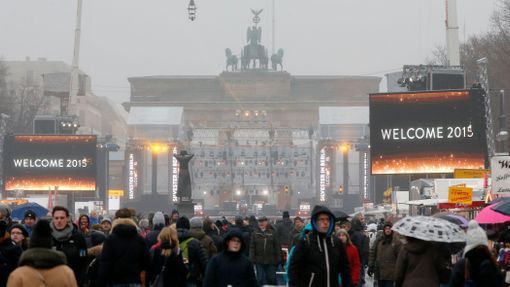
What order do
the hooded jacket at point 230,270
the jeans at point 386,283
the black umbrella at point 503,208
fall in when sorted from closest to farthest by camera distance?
the hooded jacket at point 230,270
the black umbrella at point 503,208
the jeans at point 386,283

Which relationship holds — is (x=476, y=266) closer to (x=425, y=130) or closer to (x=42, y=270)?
(x=42, y=270)

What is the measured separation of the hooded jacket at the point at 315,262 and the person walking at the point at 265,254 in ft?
37.3

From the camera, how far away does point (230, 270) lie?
12.8 meters

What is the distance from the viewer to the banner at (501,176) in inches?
964

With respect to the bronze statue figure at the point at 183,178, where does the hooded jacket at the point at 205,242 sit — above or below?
below

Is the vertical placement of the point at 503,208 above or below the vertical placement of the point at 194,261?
above

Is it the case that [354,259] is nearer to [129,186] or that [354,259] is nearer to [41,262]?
[41,262]

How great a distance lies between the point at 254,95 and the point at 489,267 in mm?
133165

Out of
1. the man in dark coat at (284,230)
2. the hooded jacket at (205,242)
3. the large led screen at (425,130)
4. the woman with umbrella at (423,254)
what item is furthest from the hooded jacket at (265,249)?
the large led screen at (425,130)

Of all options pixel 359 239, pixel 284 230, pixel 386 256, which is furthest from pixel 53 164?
pixel 386 256

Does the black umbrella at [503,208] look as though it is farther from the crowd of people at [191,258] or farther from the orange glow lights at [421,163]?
the orange glow lights at [421,163]

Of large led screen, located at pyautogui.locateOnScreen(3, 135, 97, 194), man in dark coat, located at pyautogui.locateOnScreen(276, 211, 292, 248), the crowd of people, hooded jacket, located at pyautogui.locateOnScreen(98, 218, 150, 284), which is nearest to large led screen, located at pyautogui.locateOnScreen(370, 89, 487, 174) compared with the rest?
man in dark coat, located at pyautogui.locateOnScreen(276, 211, 292, 248)

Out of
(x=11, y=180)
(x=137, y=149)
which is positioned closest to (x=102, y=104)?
(x=137, y=149)

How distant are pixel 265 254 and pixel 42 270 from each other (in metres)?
13.6
